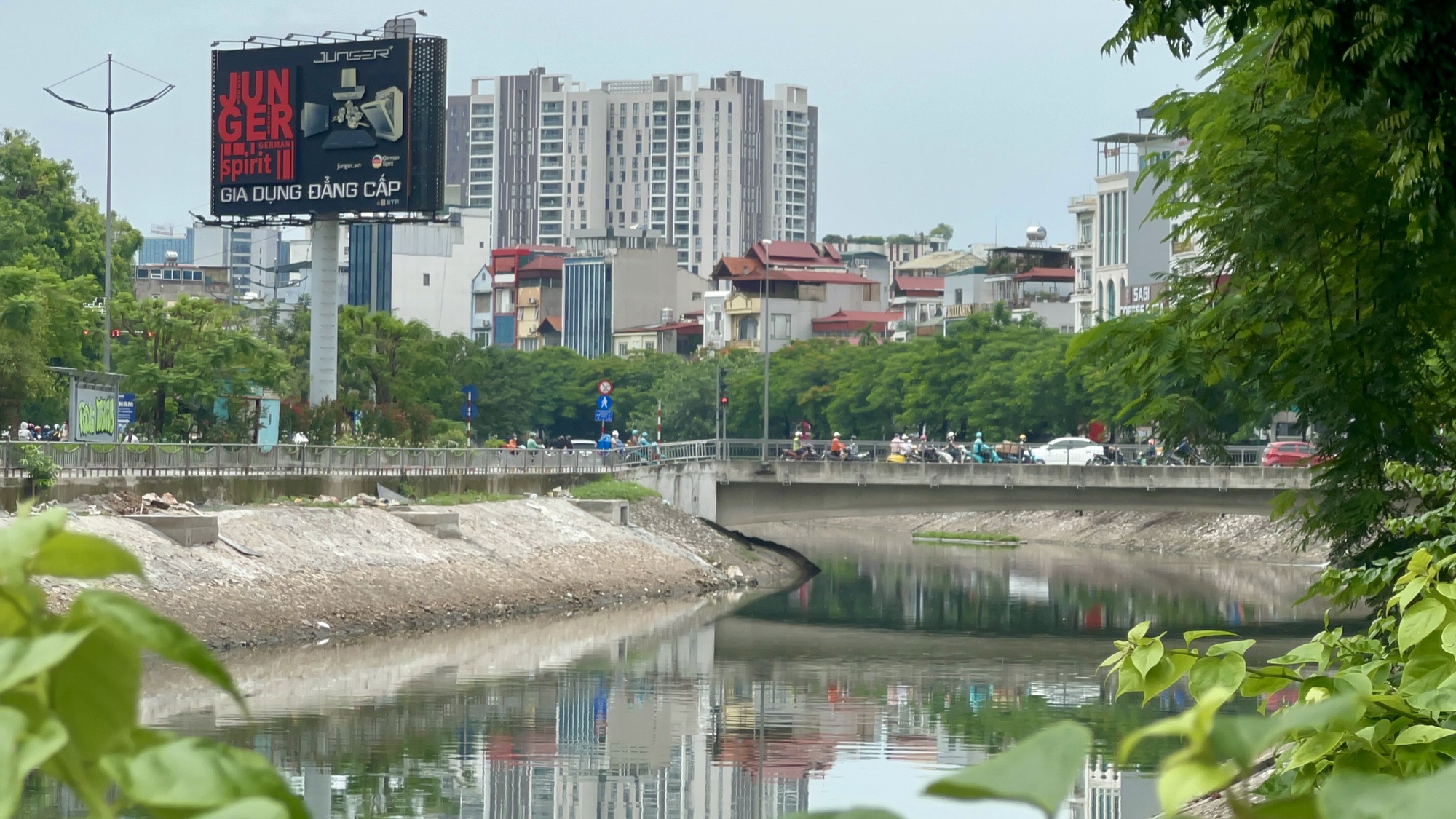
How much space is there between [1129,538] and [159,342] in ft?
126

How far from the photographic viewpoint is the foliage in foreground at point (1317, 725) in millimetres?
1160

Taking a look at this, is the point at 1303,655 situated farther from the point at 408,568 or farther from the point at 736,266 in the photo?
the point at 736,266

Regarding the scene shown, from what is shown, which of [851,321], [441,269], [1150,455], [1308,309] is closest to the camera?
[1308,309]

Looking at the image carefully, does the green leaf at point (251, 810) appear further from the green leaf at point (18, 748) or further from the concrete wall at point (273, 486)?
the concrete wall at point (273, 486)

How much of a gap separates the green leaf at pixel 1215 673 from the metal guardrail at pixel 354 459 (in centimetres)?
1231

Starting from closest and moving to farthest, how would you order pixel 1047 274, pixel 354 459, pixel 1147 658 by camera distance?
pixel 1147 658 < pixel 354 459 < pixel 1047 274

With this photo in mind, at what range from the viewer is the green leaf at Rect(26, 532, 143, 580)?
4.15 feet

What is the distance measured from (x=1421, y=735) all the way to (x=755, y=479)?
49.7 metres

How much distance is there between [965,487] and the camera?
166ft

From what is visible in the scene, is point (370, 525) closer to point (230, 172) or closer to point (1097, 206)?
point (230, 172)

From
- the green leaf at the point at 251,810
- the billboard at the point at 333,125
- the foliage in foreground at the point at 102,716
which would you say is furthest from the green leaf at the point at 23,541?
the billboard at the point at 333,125

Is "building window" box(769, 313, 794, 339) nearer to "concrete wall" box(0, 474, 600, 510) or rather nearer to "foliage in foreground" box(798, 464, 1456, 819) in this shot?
"concrete wall" box(0, 474, 600, 510)

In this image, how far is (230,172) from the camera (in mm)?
55219

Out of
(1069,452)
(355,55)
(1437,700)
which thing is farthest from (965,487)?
(1437,700)
